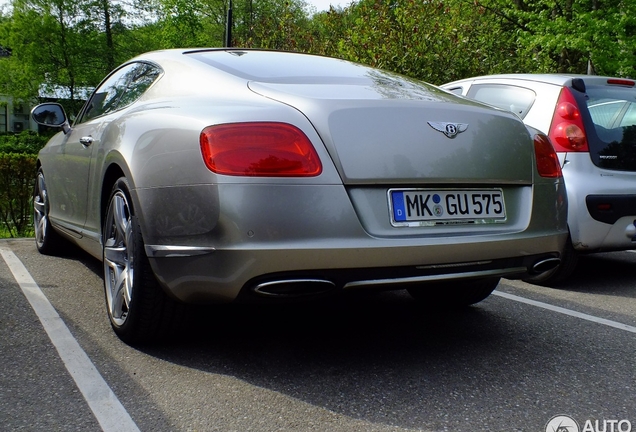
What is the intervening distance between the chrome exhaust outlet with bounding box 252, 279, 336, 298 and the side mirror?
9.57 feet

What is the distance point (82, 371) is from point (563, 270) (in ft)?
11.4

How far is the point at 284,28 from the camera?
16969 millimetres

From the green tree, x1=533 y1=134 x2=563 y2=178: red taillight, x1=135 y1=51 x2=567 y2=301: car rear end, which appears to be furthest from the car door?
the green tree

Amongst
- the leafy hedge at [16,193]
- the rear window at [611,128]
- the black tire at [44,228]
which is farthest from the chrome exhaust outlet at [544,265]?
the leafy hedge at [16,193]

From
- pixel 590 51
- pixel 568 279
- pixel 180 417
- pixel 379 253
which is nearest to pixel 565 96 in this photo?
pixel 568 279

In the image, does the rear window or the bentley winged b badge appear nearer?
the bentley winged b badge

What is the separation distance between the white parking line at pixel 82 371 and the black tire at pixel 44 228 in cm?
122

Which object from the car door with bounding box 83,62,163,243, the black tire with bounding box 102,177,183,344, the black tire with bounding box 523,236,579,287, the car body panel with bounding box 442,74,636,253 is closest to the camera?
the black tire with bounding box 102,177,183,344

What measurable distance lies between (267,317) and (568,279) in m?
2.69

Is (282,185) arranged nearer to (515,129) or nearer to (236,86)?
(236,86)

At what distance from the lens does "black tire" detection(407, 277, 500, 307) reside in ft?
13.6

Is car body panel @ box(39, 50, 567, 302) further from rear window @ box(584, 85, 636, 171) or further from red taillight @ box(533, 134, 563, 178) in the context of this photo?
rear window @ box(584, 85, 636, 171)

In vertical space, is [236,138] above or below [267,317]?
above

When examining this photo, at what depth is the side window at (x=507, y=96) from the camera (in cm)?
561
